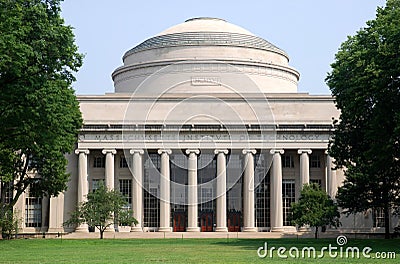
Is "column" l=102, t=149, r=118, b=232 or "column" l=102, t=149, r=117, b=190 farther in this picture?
"column" l=102, t=149, r=117, b=190

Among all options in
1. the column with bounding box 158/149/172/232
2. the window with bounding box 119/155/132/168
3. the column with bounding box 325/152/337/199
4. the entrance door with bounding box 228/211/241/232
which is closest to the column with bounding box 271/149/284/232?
the entrance door with bounding box 228/211/241/232

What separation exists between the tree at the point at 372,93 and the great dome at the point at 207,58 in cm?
3255

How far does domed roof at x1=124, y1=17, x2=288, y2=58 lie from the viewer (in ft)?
305

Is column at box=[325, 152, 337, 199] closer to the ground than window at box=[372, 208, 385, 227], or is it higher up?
higher up

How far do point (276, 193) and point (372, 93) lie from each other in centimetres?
3619

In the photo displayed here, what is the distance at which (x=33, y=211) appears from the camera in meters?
83.1

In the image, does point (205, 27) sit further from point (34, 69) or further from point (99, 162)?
point (34, 69)

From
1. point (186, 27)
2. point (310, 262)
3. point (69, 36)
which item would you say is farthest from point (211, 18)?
point (310, 262)

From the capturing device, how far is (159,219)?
8175 centimetres

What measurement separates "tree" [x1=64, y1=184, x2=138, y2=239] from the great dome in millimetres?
21985

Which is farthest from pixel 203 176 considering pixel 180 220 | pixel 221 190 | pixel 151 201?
pixel 151 201

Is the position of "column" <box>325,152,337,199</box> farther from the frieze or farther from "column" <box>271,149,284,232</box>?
"column" <box>271,149,284,232</box>

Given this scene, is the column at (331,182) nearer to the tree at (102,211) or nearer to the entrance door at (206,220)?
the entrance door at (206,220)

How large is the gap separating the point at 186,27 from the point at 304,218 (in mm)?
38210
